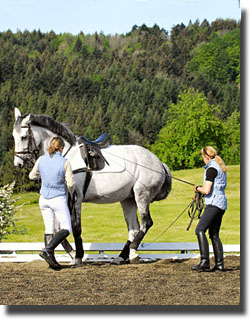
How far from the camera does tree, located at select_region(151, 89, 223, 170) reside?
45531mm

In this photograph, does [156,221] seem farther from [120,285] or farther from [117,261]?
[120,285]

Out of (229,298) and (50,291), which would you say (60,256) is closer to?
(50,291)

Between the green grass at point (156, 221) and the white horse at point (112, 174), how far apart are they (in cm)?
992

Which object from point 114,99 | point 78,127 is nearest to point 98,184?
point 78,127

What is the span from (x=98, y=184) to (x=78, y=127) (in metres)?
49.5

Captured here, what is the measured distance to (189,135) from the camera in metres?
46.0

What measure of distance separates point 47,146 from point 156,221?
16.1m

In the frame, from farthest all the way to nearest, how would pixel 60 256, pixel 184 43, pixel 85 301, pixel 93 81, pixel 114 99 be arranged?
pixel 184 43
pixel 93 81
pixel 114 99
pixel 60 256
pixel 85 301

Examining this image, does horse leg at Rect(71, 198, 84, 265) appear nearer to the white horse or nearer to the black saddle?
the white horse

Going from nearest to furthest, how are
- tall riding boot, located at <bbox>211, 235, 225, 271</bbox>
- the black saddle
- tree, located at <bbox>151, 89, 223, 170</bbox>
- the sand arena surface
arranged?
the sand arena surface → tall riding boot, located at <bbox>211, 235, 225, 271</bbox> → the black saddle → tree, located at <bbox>151, 89, 223, 170</bbox>

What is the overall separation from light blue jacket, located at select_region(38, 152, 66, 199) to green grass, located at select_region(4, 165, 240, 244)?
35.8 feet

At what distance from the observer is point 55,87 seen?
80125 millimetres

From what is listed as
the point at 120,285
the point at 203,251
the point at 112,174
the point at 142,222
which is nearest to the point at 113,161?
the point at 112,174

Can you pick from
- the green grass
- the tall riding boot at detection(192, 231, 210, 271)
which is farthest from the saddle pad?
the green grass
